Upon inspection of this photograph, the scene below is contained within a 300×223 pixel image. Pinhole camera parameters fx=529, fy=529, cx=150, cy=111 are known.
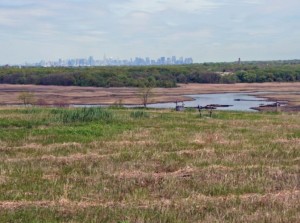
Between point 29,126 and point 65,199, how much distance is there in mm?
12011

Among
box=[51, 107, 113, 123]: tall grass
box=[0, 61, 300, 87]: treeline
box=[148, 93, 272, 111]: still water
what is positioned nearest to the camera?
box=[51, 107, 113, 123]: tall grass

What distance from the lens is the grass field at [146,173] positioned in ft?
26.3

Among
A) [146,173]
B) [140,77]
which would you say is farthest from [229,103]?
[140,77]

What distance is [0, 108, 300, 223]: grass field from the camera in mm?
8023

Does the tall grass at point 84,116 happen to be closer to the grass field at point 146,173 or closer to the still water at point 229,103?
the grass field at point 146,173

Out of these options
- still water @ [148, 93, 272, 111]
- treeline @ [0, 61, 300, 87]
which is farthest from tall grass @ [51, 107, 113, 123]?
treeline @ [0, 61, 300, 87]

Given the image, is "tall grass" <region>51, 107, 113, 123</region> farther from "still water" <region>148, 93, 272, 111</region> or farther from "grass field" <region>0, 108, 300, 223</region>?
"still water" <region>148, 93, 272, 111</region>

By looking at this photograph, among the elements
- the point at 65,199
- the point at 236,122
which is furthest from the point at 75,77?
the point at 65,199

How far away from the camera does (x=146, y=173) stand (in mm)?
11164

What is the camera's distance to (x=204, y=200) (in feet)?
29.0

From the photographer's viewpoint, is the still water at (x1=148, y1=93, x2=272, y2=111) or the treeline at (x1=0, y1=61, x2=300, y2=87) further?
the treeline at (x1=0, y1=61, x2=300, y2=87)

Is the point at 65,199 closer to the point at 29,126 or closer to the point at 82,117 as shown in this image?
the point at 29,126

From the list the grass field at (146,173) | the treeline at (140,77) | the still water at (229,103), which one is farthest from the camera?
the treeline at (140,77)

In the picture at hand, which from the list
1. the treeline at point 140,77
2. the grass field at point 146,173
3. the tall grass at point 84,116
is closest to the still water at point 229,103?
the tall grass at point 84,116
